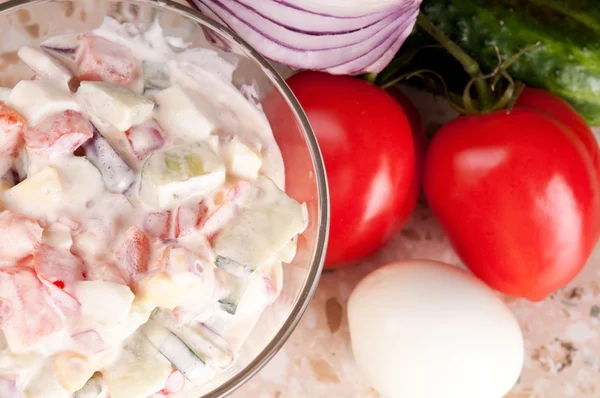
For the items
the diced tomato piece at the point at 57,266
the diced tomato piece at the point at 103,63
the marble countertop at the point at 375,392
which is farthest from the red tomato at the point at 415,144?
the diced tomato piece at the point at 57,266

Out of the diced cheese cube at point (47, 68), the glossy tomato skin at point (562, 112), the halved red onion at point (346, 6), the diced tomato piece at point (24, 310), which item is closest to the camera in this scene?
the diced tomato piece at point (24, 310)

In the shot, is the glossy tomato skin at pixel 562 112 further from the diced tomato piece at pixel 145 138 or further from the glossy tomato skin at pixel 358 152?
the diced tomato piece at pixel 145 138

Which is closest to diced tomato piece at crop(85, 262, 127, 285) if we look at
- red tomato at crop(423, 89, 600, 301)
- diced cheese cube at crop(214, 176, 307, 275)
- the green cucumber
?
diced cheese cube at crop(214, 176, 307, 275)

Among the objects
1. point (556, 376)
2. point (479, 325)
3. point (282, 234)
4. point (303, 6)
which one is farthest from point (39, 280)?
point (556, 376)

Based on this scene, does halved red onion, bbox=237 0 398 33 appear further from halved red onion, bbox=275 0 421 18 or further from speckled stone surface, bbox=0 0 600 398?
speckled stone surface, bbox=0 0 600 398

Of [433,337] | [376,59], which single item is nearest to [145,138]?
[376,59]

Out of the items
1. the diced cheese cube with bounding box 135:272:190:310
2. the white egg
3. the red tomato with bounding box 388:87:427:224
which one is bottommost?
the white egg

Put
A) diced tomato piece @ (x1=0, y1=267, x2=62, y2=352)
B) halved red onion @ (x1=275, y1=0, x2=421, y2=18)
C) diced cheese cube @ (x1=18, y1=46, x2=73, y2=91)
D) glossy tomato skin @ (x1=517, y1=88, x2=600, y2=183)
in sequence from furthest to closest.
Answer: glossy tomato skin @ (x1=517, y1=88, x2=600, y2=183) → halved red onion @ (x1=275, y1=0, x2=421, y2=18) → diced cheese cube @ (x1=18, y1=46, x2=73, y2=91) → diced tomato piece @ (x1=0, y1=267, x2=62, y2=352)
